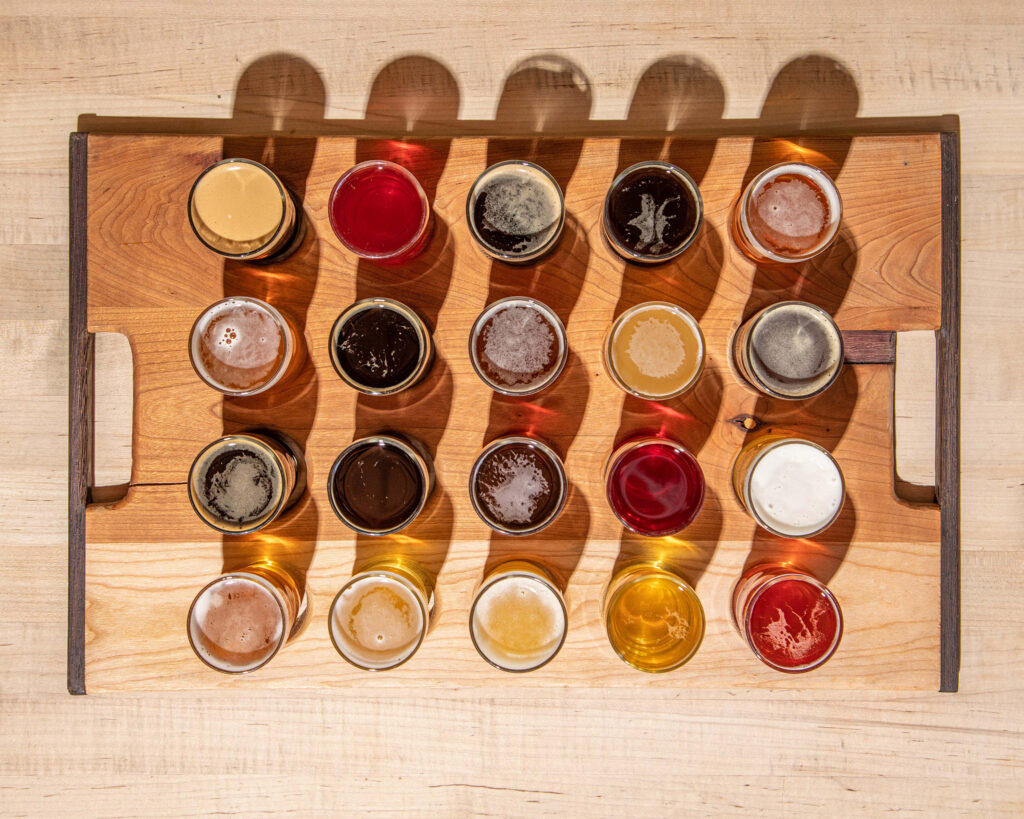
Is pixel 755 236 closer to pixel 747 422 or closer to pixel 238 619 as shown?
pixel 747 422

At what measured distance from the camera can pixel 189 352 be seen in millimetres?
1365

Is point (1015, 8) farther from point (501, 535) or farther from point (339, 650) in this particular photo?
point (339, 650)

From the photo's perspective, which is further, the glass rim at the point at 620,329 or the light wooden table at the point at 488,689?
the light wooden table at the point at 488,689

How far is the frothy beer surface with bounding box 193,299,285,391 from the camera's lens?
1374 millimetres

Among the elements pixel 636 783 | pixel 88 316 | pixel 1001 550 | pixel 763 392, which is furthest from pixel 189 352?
pixel 1001 550

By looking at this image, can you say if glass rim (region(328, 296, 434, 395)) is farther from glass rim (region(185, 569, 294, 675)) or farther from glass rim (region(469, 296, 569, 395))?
glass rim (region(185, 569, 294, 675))

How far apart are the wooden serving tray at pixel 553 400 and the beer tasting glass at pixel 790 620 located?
0.08 m

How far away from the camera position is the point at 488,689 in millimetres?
1688

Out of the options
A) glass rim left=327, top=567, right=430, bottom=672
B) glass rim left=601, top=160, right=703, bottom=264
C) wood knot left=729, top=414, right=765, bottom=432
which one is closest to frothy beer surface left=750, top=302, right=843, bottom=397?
wood knot left=729, top=414, right=765, bottom=432

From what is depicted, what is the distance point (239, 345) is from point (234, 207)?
1.01ft

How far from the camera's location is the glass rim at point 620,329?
4.34ft

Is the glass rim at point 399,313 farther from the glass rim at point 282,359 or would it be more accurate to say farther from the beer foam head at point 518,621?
the beer foam head at point 518,621

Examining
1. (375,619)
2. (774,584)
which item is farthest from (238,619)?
(774,584)

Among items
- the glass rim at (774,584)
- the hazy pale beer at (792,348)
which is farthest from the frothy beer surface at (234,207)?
the glass rim at (774,584)
